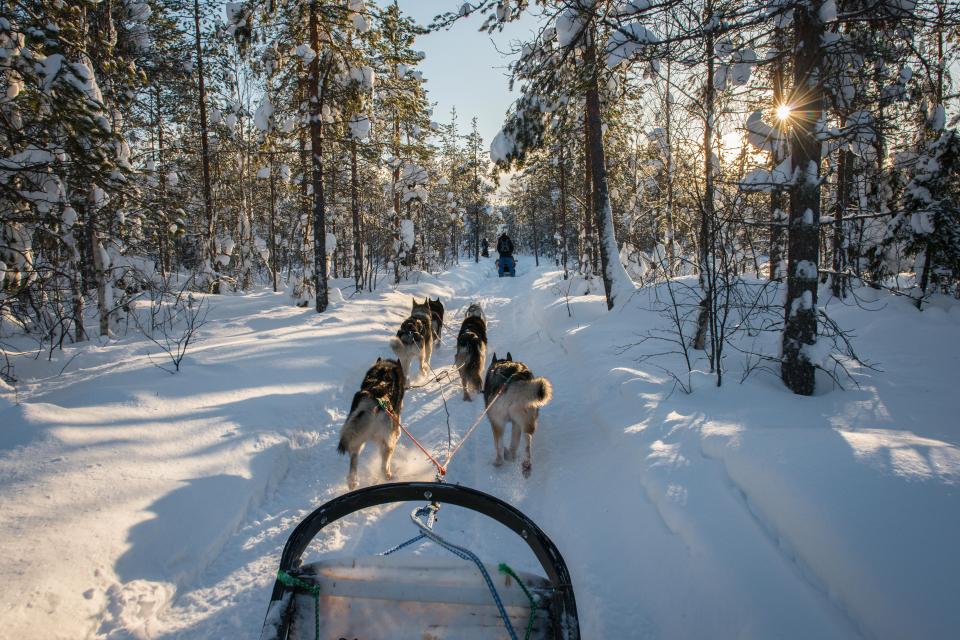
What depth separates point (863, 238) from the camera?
9.52 metres

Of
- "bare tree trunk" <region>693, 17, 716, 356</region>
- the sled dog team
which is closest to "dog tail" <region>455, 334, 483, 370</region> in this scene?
the sled dog team

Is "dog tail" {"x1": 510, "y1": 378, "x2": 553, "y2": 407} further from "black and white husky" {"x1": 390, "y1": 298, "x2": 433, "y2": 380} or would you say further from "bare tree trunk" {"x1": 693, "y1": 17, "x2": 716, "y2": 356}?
"black and white husky" {"x1": 390, "y1": 298, "x2": 433, "y2": 380}

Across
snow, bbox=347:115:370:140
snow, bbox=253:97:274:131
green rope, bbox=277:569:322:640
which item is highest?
snow, bbox=253:97:274:131

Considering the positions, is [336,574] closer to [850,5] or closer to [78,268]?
[850,5]

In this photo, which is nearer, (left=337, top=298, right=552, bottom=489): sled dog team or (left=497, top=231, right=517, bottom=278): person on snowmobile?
(left=337, top=298, right=552, bottom=489): sled dog team

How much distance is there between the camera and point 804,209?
15.0 feet

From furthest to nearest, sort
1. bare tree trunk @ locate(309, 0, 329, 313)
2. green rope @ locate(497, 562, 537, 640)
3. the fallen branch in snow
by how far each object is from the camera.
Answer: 1. bare tree trunk @ locate(309, 0, 329, 313)
2. the fallen branch in snow
3. green rope @ locate(497, 562, 537, 640)

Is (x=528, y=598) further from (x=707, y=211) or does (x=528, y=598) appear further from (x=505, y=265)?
(x=505, y=265)

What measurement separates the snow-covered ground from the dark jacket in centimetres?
2065

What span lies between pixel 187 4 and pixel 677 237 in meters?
18.2

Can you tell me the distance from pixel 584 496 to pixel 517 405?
1.04 m

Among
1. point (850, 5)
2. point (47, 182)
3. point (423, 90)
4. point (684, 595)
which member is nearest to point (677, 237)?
point (850, 5)

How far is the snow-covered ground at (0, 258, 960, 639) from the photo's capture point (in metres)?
2.10

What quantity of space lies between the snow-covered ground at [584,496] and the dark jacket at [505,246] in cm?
2065
